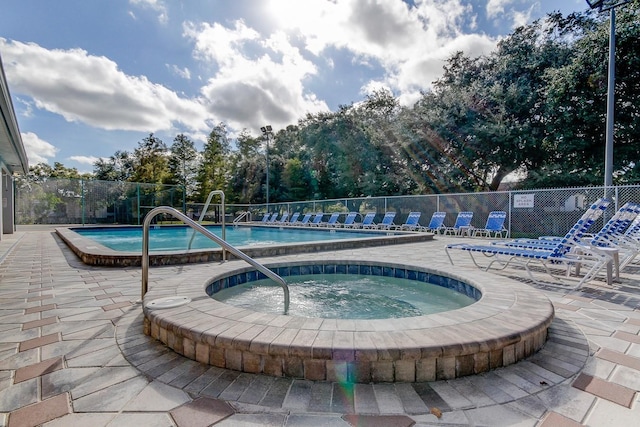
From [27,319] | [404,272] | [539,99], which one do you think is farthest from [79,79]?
[539,99]

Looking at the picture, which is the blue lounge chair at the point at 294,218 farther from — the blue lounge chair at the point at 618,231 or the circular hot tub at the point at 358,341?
the circular hot tub at the point at 358,341

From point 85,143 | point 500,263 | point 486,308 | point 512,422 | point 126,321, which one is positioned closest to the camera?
point 512,422

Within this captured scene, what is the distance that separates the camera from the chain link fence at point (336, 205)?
9.81m

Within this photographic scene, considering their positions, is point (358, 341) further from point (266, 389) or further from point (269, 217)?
point (269, 217)

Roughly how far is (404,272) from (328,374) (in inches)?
115

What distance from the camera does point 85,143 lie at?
26.8 m

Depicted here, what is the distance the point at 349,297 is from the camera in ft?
12.2

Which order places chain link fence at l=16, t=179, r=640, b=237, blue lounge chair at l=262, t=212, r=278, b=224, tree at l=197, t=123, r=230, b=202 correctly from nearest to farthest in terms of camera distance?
chain link fence at l=16, t=179, r=640, b=237 → blue lounge chair at l=262, t=212, r=278, b=224 → tree at l=197, t=123, r=230, b=202

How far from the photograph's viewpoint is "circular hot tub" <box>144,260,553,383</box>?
154cm

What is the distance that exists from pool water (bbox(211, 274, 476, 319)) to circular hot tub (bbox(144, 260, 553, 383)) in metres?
1.11

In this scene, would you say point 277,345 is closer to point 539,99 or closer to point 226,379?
point 226,379

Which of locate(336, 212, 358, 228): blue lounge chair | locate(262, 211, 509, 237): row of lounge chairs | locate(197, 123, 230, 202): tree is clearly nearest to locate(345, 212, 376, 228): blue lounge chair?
locate(262, 211, 509, 237): row of lounge chairs

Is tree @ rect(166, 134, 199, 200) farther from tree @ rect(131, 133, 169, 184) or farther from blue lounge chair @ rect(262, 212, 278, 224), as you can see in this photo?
blue lounge chair @ rect(262, 212, 278, 224)

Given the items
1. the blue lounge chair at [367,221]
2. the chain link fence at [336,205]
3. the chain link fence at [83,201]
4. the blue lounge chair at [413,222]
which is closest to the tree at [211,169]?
the chain link fence at [336,205]
